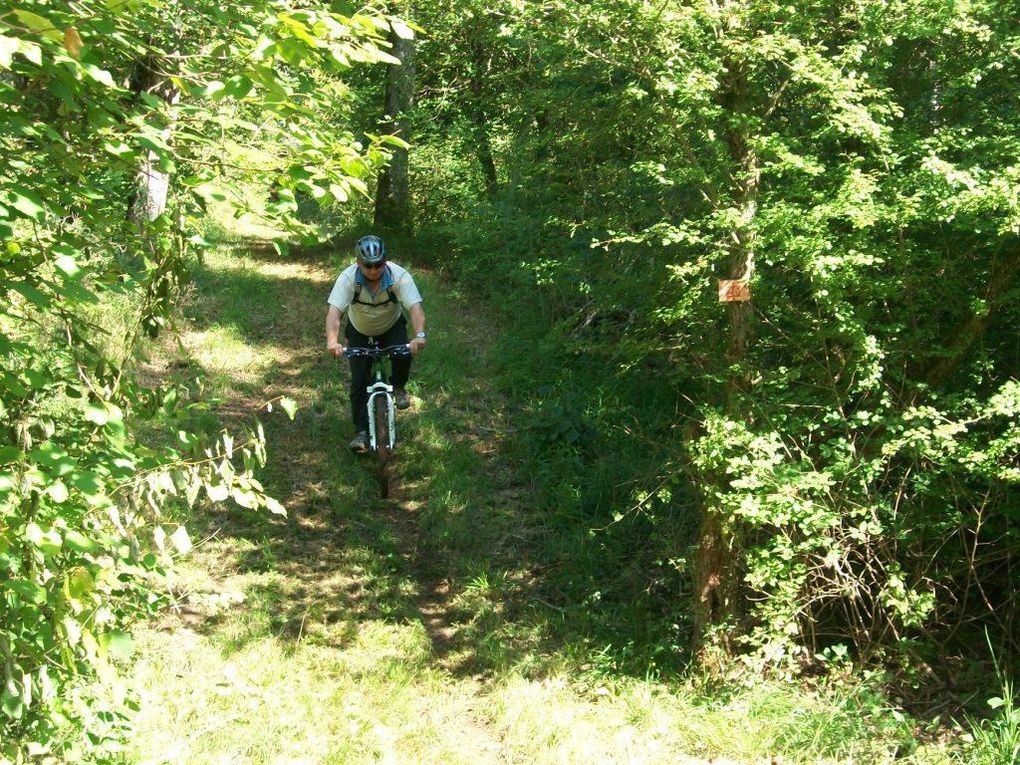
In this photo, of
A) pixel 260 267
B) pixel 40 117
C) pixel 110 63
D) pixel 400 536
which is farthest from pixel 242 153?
pixel 260 267

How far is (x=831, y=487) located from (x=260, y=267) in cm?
1311

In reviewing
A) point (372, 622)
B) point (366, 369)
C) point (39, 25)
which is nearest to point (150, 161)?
point (39, 25)

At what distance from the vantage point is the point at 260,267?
17.1 meters

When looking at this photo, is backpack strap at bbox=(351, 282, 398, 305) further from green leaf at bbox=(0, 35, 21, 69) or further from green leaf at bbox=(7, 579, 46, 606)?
green leaf at bbox=(0, 35, 21, 69)

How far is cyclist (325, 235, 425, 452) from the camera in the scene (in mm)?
8539

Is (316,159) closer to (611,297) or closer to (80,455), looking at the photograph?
(80,455)

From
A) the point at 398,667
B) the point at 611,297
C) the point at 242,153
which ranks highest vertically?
the point at 242,153

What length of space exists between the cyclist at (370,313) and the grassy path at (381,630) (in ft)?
2.69

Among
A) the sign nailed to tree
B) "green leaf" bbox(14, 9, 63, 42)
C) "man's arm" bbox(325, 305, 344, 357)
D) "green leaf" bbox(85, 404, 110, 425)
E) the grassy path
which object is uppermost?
"green leaf" bbox(14, 9, 63, 42)

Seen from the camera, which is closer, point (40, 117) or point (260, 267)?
point (40, 117)

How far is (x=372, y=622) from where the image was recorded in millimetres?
7031

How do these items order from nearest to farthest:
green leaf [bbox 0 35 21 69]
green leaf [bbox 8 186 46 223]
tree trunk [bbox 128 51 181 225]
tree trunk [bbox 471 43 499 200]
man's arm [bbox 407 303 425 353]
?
green leaf [bbox 0 35 21 69]
green leaf [bbox 8 186 46 223]
tree trunk [bbox 128 51 181 225]
man's arm [bbox 407 303 425 353]
tree trunk [bbox 471 43 499 200]

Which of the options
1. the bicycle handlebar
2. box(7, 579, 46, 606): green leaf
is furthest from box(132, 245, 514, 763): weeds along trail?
the bicycle handlebar

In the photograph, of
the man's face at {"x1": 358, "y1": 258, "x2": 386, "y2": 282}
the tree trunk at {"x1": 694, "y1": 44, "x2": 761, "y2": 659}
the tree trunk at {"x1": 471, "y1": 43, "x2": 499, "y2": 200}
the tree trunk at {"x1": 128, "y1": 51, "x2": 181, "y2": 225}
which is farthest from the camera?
the tree trunk at {"x1": 471, "y1": 43, "x2": 499, "y2": 200}
